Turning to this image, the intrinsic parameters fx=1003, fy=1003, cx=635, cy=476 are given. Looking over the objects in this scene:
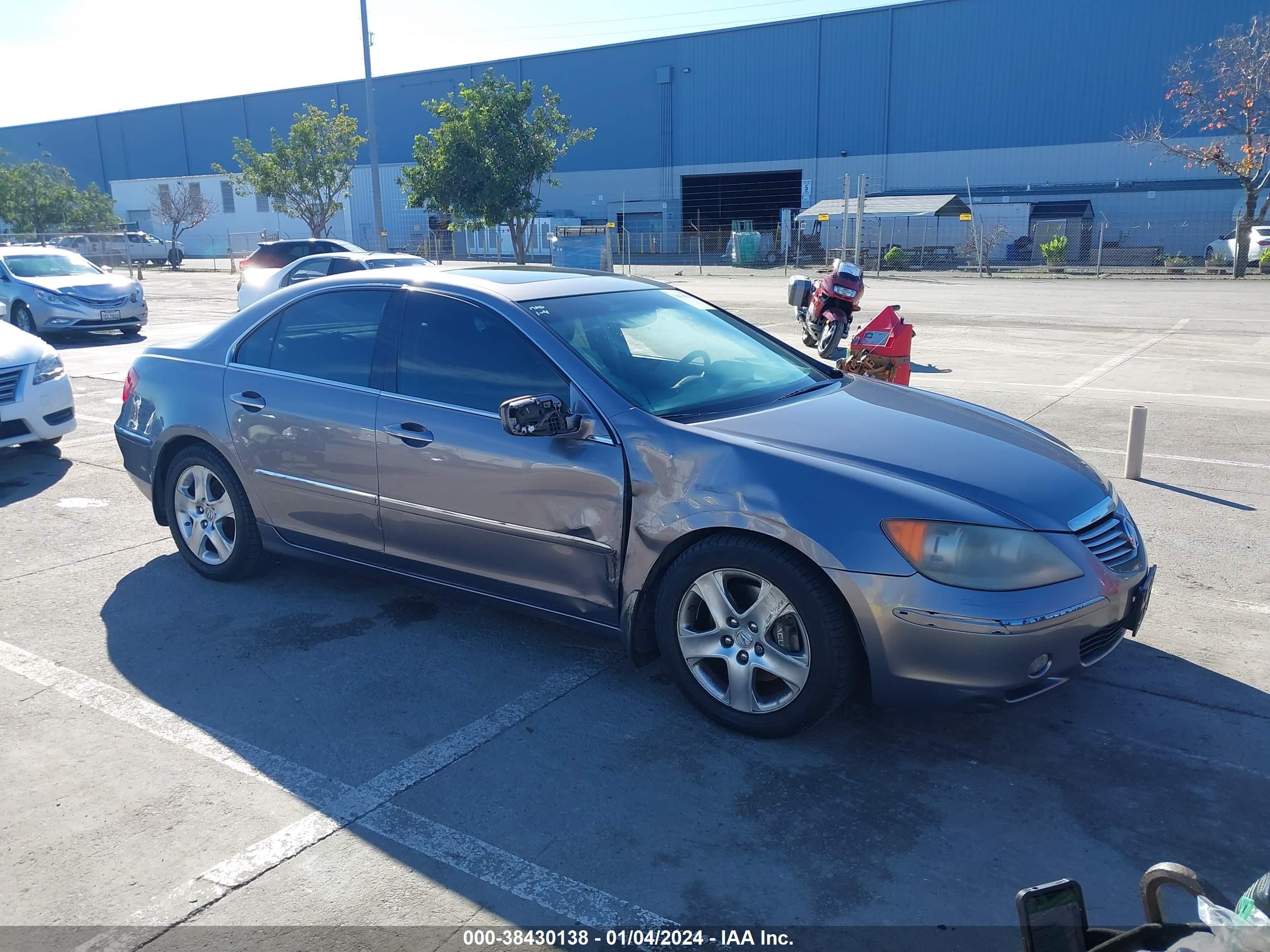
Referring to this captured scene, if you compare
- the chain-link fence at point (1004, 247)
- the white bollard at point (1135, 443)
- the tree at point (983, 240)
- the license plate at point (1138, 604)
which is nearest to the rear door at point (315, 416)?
the license plate at point (1138, 604)

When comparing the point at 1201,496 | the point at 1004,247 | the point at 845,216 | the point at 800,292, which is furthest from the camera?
the point at 1004,247

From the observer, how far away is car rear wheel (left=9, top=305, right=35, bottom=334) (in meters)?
16.5

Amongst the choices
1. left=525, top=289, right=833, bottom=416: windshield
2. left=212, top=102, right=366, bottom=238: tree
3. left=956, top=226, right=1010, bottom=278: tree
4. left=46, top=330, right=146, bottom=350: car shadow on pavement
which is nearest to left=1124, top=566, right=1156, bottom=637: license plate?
left=525, top=289, right=833, bottom=416: windshield

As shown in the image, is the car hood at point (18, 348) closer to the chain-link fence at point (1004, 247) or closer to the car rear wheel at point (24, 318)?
the car rear wheel at point (24, 318)

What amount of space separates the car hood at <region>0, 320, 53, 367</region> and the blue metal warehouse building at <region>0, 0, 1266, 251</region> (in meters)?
38.7

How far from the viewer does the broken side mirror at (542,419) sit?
3.79 meters

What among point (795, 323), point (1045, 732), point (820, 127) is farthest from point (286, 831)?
point (820, 127)

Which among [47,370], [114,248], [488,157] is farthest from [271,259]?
[114,248]

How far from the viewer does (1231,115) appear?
39.6 meters

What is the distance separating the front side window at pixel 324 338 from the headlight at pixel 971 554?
8.38 feet

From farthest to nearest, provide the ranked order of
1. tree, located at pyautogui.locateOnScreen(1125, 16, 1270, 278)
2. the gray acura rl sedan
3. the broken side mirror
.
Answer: tree, located at pyautogui.locateOnScreen(1125, 16, 1270, 278)
the broken side mirror
the gray acura rl sedan

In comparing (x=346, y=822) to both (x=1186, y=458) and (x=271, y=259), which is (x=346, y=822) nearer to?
(x=1186, y=458)

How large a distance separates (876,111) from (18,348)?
42752mm

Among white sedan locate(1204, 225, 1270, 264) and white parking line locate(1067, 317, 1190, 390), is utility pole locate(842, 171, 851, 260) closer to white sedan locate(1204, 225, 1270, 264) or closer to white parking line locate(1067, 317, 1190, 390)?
white parking line locate(1067, 317, 1190, 390)
